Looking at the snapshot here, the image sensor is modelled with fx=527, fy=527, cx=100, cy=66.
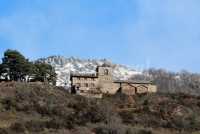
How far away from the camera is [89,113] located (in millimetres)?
65312

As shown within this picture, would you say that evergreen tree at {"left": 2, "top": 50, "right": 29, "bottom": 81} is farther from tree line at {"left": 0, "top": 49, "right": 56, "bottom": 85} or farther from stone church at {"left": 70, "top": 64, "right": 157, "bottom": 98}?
stone church at {"left": 70, "top": 64, "right": 157, "bottom": 98}

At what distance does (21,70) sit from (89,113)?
22293 mm

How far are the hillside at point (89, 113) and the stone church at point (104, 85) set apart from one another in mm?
3916

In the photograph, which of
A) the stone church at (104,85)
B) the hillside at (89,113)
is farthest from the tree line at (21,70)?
the hillside at (89,113)

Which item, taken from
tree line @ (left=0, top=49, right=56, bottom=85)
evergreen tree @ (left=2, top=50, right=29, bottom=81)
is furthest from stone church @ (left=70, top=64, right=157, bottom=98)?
evergreen tree @ (left=2, top=50, right=29, bottom=81)

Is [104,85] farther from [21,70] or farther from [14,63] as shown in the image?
[14,63]

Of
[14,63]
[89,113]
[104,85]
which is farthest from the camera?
[104,85]

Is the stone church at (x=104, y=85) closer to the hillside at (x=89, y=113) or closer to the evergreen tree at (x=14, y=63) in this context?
the hillside at (x=89, y=113)

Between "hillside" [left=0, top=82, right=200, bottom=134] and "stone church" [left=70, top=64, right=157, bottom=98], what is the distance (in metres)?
3.92

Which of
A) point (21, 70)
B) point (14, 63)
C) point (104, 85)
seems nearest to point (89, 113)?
point (104, 85)

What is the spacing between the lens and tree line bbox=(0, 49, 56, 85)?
8238 cm

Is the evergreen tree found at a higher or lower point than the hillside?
higher

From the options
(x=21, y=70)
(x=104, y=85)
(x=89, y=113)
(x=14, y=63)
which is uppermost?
(x=14, y=63)

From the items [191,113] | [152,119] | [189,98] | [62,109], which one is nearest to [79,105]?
[62,109]
